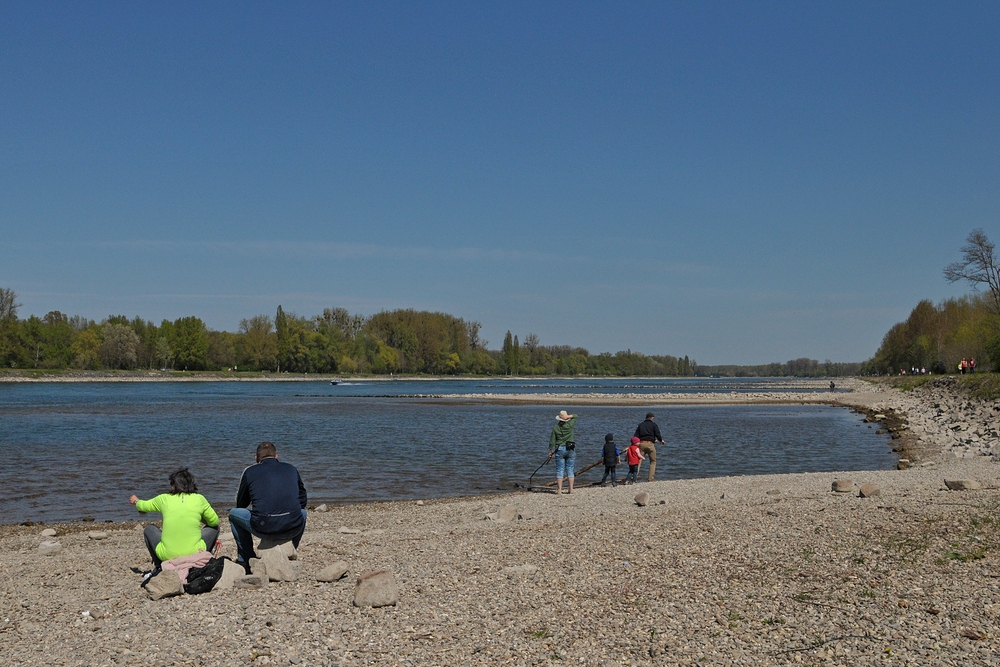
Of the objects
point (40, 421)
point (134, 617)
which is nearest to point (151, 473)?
point (134, 617)

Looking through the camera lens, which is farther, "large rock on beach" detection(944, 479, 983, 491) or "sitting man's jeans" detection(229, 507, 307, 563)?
"large rock on beach" detection(944, 479, 983, 491)

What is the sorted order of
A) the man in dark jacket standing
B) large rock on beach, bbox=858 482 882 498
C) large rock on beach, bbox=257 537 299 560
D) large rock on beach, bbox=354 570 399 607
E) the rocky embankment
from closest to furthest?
large rock on beach, bbox=354 570 399 607 → the man in dark jacket standing → large rock on beach, bbox=257 537 299 560 → large rock on beach, bbox=858 482 882 498 → the rocky embankment

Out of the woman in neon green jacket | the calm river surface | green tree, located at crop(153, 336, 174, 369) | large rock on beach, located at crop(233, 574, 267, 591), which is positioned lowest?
the calm river surface

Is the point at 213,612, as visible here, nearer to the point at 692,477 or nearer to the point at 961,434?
the point at 692,477

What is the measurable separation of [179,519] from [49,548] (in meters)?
5.85

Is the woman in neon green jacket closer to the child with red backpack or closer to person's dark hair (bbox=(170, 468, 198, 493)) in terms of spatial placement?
person's dark hair (bbox=(170, 468, 198, 493))

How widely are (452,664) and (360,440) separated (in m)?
31.0

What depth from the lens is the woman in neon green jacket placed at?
908 centimetres

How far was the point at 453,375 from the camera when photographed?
638ft

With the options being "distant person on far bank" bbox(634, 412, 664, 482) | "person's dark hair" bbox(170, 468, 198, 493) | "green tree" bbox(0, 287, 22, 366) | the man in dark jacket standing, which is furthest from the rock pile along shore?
"green tree" bbox(0, 287, 22, 366)

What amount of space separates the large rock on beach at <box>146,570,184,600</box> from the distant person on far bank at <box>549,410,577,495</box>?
33.4 ft

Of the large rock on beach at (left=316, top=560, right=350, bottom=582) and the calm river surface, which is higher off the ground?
the large rock on beach at (left=316, top=560, right=350, bottom=582)

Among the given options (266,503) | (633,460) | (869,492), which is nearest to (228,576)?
(266,503)

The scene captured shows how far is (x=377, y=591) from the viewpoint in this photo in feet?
27.3
